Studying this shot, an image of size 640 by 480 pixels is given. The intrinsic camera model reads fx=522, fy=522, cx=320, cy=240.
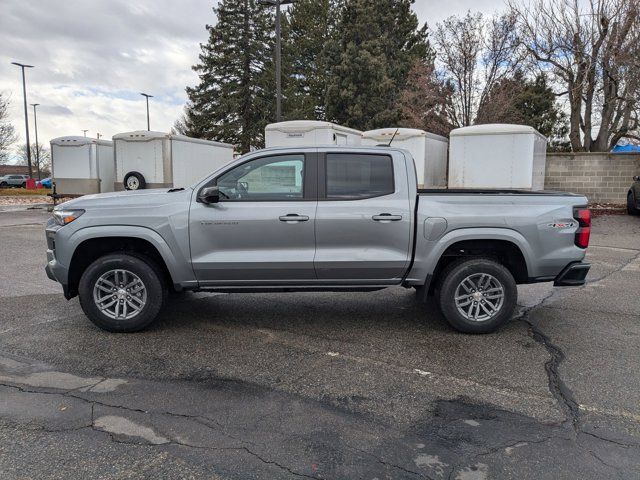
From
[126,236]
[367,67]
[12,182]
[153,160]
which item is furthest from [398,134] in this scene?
[12,182]

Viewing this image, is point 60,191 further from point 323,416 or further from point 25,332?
Result: point 323,416

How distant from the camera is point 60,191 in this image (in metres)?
19.9

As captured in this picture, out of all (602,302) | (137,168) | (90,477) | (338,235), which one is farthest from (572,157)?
(90,477)

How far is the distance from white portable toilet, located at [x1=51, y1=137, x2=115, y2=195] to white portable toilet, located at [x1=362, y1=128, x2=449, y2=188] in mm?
10437

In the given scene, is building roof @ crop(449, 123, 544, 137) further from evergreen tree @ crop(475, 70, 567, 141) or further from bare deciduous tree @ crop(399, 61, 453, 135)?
bare deciduous tree @ crop(399, 61, 453, 135)

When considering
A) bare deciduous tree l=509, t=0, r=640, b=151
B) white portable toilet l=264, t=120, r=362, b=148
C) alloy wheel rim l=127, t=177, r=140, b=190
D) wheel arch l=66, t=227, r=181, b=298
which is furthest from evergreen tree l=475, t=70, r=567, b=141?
wheel arch l=66, t=227, r=181, b=298

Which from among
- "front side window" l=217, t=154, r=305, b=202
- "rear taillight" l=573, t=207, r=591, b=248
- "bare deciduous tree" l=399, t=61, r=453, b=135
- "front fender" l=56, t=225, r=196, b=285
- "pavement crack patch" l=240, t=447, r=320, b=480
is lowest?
"pavement crack patch" l=240, t=447, r=320, b=480

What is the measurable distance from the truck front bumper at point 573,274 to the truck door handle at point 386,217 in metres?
1.75

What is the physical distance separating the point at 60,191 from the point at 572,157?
19.1 metres

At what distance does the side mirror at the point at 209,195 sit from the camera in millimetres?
4938

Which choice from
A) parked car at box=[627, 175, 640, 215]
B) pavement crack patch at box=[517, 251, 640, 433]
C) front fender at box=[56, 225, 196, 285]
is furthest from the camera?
parked car at box=[627, 175, 640, 215]

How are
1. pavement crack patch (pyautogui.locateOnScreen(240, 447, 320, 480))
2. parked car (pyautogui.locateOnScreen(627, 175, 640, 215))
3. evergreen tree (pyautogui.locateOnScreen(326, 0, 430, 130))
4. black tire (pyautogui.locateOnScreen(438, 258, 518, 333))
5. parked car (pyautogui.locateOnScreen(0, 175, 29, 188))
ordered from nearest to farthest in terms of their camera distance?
1. pavement crack patch (pyautogui.locateOnScreen(240, 447, 320, 480))
2. black tire (pyautogui.locateOnScreen(438, 258, 518, 333))
3. parked car (pyautogui.locateOnScreen(627, 175, 640, 215))
4. evergreen tree (pyautogui.locateOnScreen(326, 0, 430, 130))
5. parked car (pyautogui.locateOnScreen(0, 175, 29, 188))

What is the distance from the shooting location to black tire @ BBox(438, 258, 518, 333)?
515 centimetres

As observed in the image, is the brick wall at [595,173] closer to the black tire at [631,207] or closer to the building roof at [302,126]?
the black tire at [631,207]
